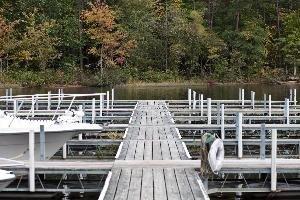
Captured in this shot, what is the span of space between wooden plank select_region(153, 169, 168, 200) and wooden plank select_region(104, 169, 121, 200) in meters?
0.67

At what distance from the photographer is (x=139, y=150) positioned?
1247cm

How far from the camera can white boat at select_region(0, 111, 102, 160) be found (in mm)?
12430

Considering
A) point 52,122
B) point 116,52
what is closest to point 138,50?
point 116,52

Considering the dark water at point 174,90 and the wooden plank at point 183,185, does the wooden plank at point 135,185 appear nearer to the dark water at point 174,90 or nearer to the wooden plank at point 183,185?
the wooden plank at point 183,185

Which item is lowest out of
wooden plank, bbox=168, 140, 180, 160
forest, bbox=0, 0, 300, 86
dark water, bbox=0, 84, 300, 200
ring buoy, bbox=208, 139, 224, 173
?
wooden plank, bbox=168, 140, 180, 160

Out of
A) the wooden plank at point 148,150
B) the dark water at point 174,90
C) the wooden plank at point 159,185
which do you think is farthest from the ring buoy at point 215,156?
the dark water at point 174,90

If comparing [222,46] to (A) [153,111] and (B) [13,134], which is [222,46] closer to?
(A) [153,111]

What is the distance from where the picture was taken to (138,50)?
155 ft

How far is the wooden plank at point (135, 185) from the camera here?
8.91 meters

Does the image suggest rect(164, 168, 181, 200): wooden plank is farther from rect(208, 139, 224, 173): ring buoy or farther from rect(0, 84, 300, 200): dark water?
rect(0, 84, 300, 200): dark water

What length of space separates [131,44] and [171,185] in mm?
37708

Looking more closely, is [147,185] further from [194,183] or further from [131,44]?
[131,44]

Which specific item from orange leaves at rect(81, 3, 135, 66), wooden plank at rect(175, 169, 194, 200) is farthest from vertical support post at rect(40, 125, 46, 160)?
orange leaves at rect(81, 3, 135, 66)

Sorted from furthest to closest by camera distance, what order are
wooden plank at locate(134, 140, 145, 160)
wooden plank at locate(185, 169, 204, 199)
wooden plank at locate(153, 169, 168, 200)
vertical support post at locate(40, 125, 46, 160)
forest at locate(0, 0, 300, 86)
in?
forest at locate(0, 0, 300, 86), vertical support post at locate(40, 125, 46, 160), wooden plank at locate(134, 140, 145, 160), wooden plank at locate(185, 169, 204, 199), wooden plank at locate(153, 169, 168, 200)
